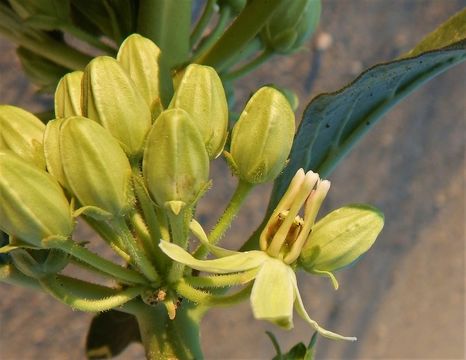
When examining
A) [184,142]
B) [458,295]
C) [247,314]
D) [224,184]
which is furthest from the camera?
[458,295]

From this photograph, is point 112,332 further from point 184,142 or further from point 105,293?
point 184,142

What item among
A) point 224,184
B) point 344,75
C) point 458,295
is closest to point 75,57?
point 224,184

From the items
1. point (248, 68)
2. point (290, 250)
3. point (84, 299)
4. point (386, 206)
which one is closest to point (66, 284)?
point (84, 299)

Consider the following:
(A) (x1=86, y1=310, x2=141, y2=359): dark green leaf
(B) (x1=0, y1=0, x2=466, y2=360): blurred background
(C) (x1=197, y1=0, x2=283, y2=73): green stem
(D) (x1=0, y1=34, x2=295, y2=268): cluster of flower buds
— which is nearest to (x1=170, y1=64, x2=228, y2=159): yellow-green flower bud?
(D) (x1=0, y1=34, x2=295, y2=268): cluster of flower buds

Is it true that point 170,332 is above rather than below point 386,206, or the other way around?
above

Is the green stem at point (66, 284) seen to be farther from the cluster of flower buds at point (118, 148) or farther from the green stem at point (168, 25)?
the green stem at point (168, 25)

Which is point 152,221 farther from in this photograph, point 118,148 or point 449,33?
point 449,33
